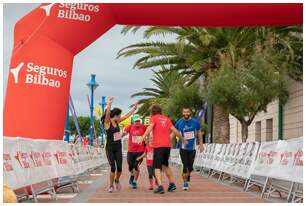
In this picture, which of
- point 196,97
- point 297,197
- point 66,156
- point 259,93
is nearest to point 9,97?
point 66,156

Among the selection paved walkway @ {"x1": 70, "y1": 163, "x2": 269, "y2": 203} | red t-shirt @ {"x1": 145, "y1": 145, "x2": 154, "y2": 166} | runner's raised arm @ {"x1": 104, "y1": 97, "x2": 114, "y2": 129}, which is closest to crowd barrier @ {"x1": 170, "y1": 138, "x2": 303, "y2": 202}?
paved walkway @ {"x1": 70, "y1": 163, "x2": 269, "y2": 203}

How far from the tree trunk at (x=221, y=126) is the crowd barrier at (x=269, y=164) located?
35.7 ft

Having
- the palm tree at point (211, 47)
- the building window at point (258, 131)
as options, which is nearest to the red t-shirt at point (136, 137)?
the palm tree at point (211, 47)

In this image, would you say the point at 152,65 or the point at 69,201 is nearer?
the point at 69,201

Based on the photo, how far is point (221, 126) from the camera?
27266mm

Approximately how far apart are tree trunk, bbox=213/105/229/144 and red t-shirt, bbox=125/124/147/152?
49.2 feet

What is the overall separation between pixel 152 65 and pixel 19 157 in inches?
788

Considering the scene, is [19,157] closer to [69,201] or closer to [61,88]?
[69,201]

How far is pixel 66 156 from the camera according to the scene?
38.7ft

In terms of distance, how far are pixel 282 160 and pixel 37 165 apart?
14.0 feet

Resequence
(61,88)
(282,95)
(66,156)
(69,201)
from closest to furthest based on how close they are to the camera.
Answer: (69,201), (66,156), (61,88), (282,95)

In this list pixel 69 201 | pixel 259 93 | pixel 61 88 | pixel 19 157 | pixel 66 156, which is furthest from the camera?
pixel 259 93

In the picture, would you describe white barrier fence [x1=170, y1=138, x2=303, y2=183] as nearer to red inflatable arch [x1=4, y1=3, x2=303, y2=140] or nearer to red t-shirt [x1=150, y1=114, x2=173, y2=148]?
red t-shirt [x1=150, y1=114, x2=173, y2=148]

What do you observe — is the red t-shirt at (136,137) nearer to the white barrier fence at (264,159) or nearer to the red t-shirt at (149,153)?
the red t-shirt at (149,153)
